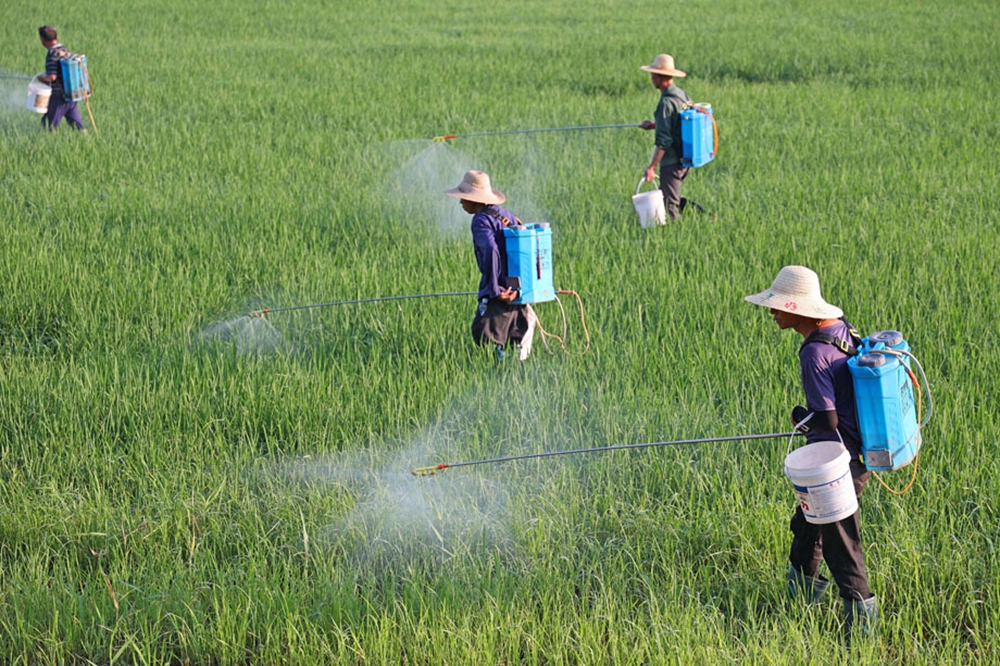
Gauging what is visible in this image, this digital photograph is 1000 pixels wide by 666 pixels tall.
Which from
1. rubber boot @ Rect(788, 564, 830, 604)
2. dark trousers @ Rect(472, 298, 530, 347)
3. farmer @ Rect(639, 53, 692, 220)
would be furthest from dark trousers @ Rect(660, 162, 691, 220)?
rubber boot @ Rect(788, 564, 830, 604)

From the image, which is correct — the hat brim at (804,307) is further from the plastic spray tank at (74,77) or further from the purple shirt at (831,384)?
the plastic spray tank at (74,77)

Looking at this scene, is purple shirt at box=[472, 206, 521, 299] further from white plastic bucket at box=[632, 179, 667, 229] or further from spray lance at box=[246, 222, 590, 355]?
white plastic bucket at box=[632, 179, 667, 229]

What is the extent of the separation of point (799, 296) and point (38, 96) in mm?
9938

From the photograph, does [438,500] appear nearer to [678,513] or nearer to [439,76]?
[678,513]

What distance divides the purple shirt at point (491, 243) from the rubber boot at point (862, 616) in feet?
7.01

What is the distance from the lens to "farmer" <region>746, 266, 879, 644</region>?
300 cm

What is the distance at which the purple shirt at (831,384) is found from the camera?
2979 millimetres

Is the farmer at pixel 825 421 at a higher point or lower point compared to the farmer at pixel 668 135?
lower

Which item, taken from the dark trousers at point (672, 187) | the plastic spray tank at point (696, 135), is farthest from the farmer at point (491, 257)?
the dark trousers at point (672, 187)

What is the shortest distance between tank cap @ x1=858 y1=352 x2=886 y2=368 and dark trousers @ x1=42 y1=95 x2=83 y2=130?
10012mm

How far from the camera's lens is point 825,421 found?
2986 mm

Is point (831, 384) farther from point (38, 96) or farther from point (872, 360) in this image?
point (38, 96)

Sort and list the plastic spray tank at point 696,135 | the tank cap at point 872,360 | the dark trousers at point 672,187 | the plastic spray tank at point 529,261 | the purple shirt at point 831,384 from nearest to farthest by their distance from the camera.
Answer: the tank cap at point 872,360 < the purple shirt at point 831,384 < the plastic spray tank at point 529,261 < the plastic spray tank at point 696,135 < the dark trousers at point 672,187

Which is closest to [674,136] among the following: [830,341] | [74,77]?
[830,341]
